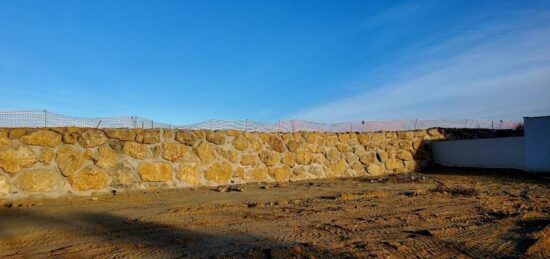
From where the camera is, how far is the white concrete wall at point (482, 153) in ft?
41.3

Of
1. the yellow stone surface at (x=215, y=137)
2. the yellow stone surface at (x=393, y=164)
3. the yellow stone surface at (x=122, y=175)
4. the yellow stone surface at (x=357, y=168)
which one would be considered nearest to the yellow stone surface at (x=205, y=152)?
the yellow stone surface at (x=215, y=137)

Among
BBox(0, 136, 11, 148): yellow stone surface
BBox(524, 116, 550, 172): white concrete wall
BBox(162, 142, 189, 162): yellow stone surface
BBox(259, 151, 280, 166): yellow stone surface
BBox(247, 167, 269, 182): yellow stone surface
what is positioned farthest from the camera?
BBox(524, 116, 550, 172): white concrete wall

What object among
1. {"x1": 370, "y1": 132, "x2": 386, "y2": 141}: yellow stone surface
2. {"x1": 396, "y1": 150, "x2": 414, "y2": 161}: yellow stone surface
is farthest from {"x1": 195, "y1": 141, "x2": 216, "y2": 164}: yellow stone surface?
{"x1": 396, "y1": 150, "x2": 414, "y2": 161}: yellow stone surface

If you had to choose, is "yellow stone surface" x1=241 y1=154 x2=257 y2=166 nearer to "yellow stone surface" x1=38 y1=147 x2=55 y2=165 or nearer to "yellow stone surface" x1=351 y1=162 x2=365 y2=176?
"yellow stone surface" x1=351 y1=162 x2=365 y2=176

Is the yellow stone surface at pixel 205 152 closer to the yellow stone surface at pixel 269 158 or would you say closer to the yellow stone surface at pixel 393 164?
the yellow stone surface at pixel 269 158

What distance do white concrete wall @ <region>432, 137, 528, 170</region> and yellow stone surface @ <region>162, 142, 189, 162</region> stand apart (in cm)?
872

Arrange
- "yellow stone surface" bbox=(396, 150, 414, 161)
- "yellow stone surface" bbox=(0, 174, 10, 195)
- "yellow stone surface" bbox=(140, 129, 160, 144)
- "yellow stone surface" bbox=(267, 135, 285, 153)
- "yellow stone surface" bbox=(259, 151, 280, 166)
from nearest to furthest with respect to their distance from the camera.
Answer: "yellow stone surface" bbox=(0, 174, 10, 195)
"yellow stone surface" bbox=(140, 129, 160, 144)
"yellow stone surface" bbox=(259, 151, 280, 166)
"yellow stone surface" bbox=(267, 135, 285, 153)
"yellow stone surface" bbox=(396, 150, 414, 161)

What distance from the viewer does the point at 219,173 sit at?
10.1 meters

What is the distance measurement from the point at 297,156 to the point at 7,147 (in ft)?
21.3

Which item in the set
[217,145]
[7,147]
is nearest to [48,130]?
[7,147]

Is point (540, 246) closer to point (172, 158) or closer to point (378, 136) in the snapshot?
point (172, 158)

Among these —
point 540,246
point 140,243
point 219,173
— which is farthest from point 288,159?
point 540,246

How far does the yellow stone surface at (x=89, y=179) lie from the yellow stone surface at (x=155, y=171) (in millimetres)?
709

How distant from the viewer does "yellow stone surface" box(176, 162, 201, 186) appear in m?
9.44
